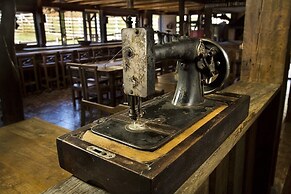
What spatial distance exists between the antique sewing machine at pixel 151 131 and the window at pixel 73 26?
7488mm

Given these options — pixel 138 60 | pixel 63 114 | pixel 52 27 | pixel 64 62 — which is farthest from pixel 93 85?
pixel 138 60

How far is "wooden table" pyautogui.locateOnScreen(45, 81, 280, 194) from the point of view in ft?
2.20

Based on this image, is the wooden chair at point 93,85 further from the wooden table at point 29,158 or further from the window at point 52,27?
the window at point 52,27

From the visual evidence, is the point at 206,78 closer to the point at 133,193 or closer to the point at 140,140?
the point at 140,140

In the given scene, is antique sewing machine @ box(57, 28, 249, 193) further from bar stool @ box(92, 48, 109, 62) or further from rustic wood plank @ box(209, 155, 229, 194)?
bar stool @ box(92, 48, 109, 62)

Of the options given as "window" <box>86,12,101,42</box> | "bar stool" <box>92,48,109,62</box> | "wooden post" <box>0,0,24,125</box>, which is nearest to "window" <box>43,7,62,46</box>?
"window" <box>86,12,101,42</box>

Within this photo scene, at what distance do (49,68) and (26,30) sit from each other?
1.42m

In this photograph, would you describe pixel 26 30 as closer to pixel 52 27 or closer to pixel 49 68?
pixel 52 27

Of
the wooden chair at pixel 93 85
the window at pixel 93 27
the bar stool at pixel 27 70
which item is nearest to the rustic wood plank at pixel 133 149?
the wooden chair at pixel 93 85

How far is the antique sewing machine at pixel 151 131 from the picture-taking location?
2.06 ft

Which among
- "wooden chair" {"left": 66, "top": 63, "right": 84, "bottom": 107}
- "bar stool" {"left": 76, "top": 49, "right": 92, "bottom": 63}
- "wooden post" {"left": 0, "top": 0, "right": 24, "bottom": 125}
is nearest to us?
"wooden post" {"left": 0, "top": 0, "right": 24, "bottom": 125}

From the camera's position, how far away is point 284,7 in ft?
5.18

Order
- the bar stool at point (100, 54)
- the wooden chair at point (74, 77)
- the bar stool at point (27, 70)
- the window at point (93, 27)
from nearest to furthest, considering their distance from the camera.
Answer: the wooden chair at point (74, 77)
the bar stool at point (27, 70)
the bar stool at point (100, 54)
the window at point (93, 27)

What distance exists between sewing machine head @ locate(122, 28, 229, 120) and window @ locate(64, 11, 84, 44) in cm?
743
